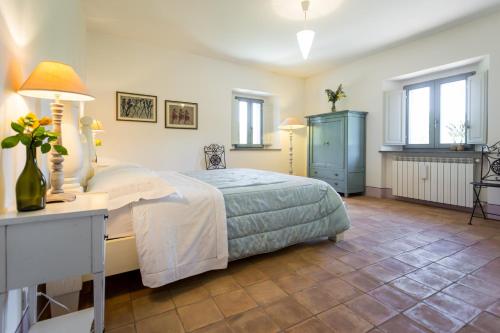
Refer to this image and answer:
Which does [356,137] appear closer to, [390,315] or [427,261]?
[427,261]

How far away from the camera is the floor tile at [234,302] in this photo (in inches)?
56.7

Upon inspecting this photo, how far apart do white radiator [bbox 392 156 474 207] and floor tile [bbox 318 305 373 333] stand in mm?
3269

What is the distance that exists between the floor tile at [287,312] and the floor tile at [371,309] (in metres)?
0.29

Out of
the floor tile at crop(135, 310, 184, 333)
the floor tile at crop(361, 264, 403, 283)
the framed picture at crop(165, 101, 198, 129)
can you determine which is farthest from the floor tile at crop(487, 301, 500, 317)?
the framed picture at crop(165, 101, 198, 129)

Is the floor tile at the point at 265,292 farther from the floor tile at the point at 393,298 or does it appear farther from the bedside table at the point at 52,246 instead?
the bedside table at the point at 52,246

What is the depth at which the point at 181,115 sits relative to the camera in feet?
15.0

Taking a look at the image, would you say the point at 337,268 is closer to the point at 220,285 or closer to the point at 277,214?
the point at 277,214

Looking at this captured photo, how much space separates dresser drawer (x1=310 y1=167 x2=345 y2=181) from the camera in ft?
15.7

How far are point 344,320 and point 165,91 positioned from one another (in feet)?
13.9

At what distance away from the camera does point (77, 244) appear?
95cm

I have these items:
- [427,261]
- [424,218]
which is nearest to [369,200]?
[424,218]

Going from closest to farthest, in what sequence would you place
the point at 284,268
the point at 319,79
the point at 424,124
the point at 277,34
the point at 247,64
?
the point at 284,268 < the point at 277,34 < the point at 424,124 < the point at 247,64 < the point at 319,79

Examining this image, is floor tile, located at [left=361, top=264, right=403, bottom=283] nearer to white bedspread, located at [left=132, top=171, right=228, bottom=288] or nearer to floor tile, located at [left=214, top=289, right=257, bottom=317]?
floor tile, located at [left=214, top=289, right=257, bottom=317]

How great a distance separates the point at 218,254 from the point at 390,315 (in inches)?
42.3
